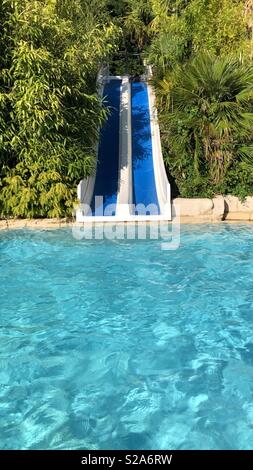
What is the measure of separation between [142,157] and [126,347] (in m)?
7.56

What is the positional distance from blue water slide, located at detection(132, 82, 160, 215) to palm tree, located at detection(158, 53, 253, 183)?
1161mm

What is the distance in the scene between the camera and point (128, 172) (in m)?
10.6

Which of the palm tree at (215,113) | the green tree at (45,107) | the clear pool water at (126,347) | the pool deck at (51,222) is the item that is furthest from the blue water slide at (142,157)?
the clear pool water at (126,347)

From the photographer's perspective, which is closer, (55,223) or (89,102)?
(55,223)

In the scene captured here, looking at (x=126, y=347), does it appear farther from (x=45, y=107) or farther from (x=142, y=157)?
(x=142, y=157)

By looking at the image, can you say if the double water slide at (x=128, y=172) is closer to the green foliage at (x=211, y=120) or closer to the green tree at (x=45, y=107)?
the green tree at (x=45, y=107)

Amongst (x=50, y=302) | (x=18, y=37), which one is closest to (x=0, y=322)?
(x=50, y=302)

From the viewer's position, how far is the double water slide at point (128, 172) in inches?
364

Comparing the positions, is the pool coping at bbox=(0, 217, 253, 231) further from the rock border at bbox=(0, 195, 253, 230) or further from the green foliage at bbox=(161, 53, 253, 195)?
the green foliage at bbox=(161, 53, 253, 195)

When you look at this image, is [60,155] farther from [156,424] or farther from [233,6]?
[233,6]

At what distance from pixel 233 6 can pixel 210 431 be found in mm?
11608

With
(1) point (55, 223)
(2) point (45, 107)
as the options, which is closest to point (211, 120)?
(2) point (45, 107)

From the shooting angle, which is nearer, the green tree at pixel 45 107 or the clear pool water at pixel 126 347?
the clear pool water at pixel 126 347

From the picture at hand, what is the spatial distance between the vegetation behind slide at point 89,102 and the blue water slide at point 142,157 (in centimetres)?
62
